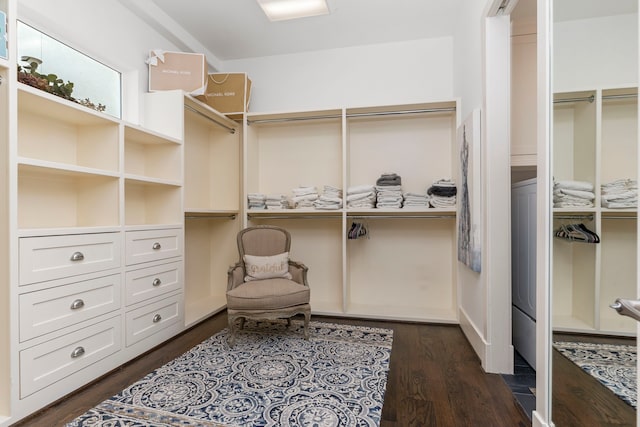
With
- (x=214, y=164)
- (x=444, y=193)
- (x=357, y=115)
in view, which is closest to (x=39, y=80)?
(x=214, y=164)

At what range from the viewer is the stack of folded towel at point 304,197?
3.48m

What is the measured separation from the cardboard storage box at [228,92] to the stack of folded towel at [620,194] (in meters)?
3.18

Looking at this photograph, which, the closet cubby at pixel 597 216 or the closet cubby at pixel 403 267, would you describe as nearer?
the closet cubby at pixel 597 216

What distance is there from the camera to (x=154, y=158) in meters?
2.90

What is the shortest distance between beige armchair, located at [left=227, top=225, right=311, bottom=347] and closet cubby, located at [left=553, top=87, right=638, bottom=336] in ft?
5.74

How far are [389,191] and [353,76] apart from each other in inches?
55.1

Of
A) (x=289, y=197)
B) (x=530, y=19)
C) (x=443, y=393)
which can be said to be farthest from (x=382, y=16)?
(x=443, y=393)

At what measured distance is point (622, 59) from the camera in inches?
37.2

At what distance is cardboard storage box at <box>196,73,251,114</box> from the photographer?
11.6ft

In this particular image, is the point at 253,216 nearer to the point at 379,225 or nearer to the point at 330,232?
the point at 330,232

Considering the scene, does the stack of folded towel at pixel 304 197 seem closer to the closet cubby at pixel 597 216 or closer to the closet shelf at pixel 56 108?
the closet shelf at pixel 56 108

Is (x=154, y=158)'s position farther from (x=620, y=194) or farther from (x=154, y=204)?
(x=620, y=194)

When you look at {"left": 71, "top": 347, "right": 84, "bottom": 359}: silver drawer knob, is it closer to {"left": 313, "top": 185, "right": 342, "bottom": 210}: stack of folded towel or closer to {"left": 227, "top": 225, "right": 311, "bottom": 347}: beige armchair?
{"left": 227, "top": 225, "right": 311, "bottom": 347}: beige armchair

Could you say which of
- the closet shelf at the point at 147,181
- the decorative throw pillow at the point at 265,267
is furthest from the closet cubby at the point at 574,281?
the closet shelf at the point at 147,181
